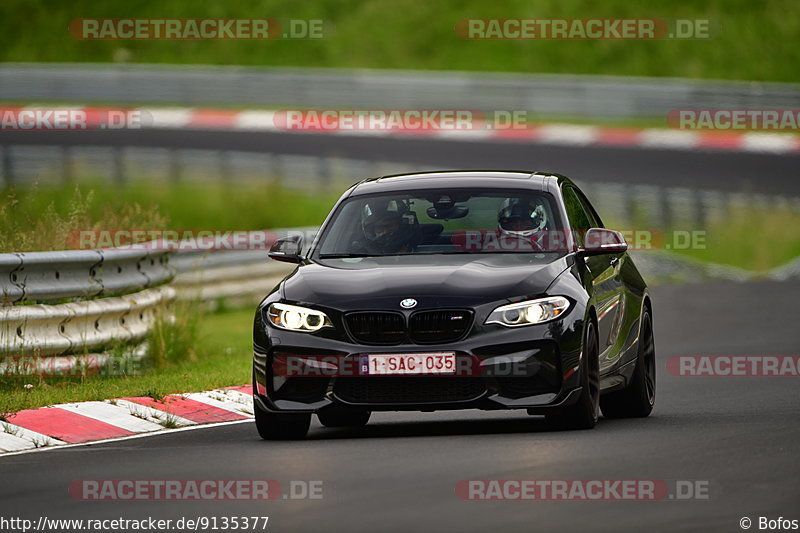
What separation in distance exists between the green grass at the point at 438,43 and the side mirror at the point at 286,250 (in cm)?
3286

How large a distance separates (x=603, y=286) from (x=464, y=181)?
116cm

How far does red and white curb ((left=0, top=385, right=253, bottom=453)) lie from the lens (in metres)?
10.8

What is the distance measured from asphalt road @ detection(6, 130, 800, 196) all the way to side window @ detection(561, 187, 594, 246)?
702 inches

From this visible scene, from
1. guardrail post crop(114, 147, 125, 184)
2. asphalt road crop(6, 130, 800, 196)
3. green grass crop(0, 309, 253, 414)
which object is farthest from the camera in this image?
guardrail post crop(114, 147, 125, 184)

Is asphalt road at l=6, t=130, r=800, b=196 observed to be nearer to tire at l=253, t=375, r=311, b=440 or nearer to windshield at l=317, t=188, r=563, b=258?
windshield at l=317, t=188, r=563, b=258

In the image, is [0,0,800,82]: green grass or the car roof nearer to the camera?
the car roof

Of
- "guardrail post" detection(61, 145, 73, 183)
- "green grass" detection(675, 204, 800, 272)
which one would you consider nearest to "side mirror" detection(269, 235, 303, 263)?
"green grass" detection(675, 204, 800, 272)

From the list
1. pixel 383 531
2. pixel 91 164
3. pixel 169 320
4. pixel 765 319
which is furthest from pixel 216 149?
pixel 383 531

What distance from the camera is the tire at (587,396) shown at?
1020cm

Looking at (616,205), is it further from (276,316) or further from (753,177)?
(276,316)

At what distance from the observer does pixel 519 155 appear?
33.8m

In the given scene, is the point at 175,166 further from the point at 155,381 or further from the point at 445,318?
the point at 445,318

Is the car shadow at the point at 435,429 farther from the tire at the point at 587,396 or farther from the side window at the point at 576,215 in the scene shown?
the side window at the point at 576,215

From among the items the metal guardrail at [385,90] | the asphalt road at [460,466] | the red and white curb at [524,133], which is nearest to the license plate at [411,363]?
the asphalt road at [460,466]
